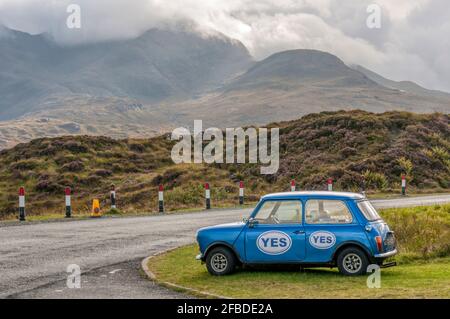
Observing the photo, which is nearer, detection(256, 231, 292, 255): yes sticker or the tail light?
the tail light

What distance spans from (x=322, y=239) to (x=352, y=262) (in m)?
0.65

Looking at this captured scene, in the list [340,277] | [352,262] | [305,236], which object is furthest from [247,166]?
[340,277]

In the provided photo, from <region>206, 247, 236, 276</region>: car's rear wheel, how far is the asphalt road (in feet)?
4.12

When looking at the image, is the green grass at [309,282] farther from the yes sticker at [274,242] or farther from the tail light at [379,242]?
the tail light at [379,242]

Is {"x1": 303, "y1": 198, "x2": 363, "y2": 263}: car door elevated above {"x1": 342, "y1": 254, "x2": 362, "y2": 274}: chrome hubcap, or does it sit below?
Result: above

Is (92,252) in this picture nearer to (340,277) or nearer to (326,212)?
(326,212)

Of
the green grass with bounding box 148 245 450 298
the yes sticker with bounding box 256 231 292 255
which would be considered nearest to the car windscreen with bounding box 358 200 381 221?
the green grass with bounding box 148 245 450 298

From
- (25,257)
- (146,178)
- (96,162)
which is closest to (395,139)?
(146,178)

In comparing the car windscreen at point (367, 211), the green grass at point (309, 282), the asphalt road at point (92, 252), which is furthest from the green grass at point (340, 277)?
the car windscreen at point (367, 211)

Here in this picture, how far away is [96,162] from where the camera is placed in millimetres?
51812

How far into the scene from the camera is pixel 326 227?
1191 centimetres

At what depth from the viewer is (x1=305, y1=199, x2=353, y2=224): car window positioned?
39.4 ft

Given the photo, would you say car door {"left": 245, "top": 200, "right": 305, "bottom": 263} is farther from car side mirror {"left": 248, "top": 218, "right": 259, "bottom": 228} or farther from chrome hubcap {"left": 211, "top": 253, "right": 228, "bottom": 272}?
chrome hubcap {"left": 211, "top": 253, "right": 228, "bottom": 272}

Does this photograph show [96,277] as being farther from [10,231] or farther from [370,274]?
[10,231]
